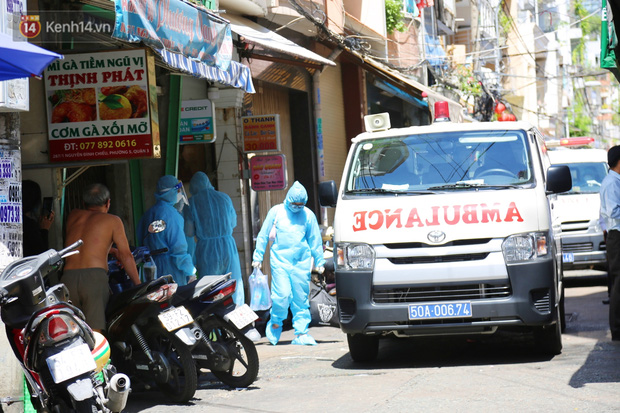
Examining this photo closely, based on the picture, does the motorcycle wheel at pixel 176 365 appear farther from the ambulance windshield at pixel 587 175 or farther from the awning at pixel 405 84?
the awning at pixel 405 84

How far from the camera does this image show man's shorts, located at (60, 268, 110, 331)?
703 cm

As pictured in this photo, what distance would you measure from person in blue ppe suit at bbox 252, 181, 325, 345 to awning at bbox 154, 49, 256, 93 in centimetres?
134

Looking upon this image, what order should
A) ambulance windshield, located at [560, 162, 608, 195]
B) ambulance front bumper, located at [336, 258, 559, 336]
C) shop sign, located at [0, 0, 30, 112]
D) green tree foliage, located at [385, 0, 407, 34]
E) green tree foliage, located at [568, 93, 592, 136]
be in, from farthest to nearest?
green tree foliage, located at [568, 93, 592, 136], green tree foliage, located at [385, 0, 407, 34], ambulance windshield, located at [560, 162, 608, 195], ambulance front bumper, located at [336, 258, 559, 336], shop sign, located at [0, 0, 30, 112]

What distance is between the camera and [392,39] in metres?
22.5

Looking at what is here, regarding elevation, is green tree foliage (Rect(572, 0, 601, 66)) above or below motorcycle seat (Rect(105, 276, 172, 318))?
above

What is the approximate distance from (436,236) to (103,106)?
3089 mm

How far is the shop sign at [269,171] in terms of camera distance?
42.7ft

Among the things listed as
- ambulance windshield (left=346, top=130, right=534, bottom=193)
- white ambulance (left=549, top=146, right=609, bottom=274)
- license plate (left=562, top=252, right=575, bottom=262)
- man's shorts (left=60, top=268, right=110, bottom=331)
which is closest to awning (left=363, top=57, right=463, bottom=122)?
white ambulance (left=549, top=146, right=609, bottom=274)

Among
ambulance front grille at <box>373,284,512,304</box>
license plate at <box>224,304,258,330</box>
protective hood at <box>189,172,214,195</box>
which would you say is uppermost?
protective hood at <box>189,172,214,195</box>

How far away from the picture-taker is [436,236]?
783cm

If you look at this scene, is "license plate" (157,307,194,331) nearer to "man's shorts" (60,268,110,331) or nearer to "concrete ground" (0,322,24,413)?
"man's shorts" (60,268,110,331)

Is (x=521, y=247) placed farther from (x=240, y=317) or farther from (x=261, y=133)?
(x=261, y=133)

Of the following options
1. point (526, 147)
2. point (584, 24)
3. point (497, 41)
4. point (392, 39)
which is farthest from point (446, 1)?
→ point (584, 24)

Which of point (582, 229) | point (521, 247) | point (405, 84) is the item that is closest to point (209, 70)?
point (521, 247)
